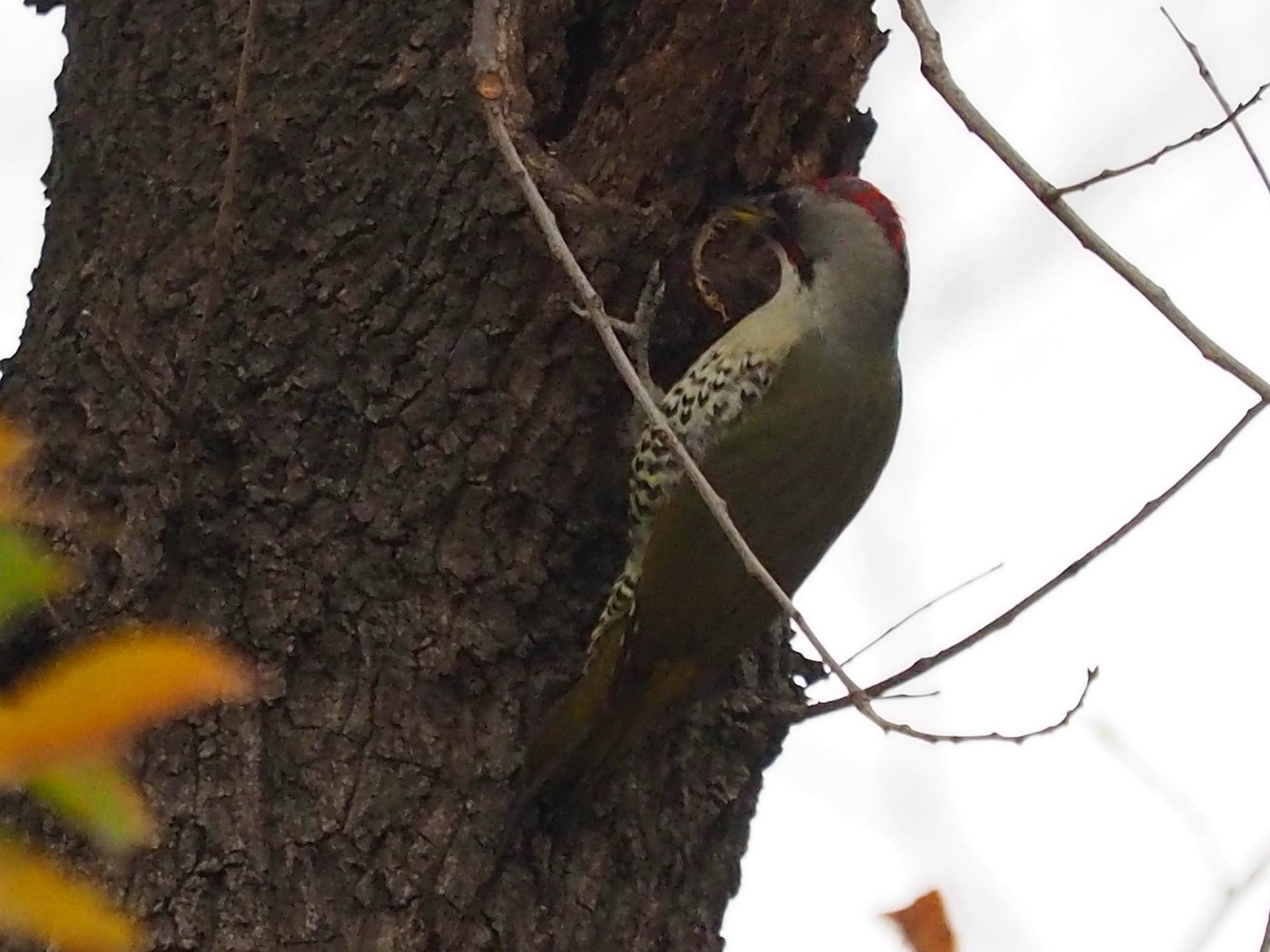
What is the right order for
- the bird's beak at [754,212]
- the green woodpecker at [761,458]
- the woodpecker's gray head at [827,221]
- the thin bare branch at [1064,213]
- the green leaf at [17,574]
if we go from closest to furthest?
the green leaf at [17,574], the thin bare branch at [1064,213], the green woodpecker at [761,458], the bird's beak at [754,212], the woodpecker's gray head at [827,221]

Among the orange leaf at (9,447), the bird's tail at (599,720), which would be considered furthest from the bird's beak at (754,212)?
the orange leaf at (9,447)

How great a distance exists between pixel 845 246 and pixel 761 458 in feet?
1.66

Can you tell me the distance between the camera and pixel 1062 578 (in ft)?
5.59

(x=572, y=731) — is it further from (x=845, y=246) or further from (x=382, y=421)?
(x=845, y=246)

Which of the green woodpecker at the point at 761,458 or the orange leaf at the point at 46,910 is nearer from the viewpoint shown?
the orange leaf at the point at 46,910

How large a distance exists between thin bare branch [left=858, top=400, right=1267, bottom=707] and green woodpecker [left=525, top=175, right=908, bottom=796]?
0.47 metres

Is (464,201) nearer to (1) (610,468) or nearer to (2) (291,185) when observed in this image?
(2) (291,185)

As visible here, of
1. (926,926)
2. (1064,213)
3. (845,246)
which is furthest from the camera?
(845,246)

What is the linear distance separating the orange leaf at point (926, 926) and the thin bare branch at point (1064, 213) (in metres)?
0.76

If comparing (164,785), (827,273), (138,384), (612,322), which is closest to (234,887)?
(164,785)

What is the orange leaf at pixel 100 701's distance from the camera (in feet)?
2.44

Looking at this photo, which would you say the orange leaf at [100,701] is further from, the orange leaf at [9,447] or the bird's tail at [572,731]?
the bird's tail at [572,731]

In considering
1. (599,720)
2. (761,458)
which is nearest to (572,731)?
(599,720)

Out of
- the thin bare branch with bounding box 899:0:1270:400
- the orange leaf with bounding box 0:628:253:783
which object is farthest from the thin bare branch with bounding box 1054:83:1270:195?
the orange leaf with bounding box 0:628:253:783
